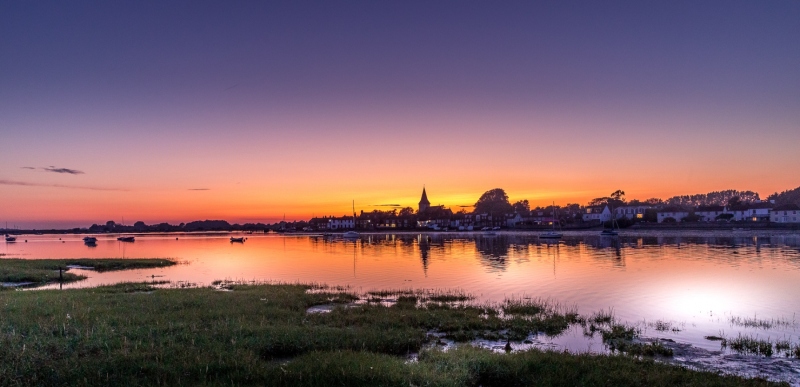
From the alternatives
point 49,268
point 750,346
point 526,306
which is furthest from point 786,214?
point 49,268

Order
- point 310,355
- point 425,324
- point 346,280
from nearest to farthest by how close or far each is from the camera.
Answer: point 310,355, point 425,324, point 346,280

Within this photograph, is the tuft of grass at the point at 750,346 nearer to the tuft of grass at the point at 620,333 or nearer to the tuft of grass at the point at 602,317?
the tuft of grass at the point at 620,333

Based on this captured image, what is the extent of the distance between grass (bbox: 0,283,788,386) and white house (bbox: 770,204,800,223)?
175 meters

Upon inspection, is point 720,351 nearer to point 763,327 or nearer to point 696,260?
point 763,327

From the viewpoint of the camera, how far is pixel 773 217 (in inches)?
6152

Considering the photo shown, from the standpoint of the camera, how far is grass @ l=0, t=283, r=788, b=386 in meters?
10.5

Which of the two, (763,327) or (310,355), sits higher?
(310,355)

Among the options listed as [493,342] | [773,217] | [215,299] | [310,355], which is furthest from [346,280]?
[773,217]

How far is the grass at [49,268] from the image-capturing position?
38.3 m

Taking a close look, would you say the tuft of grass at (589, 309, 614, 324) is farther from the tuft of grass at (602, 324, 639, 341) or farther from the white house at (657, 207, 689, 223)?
the white house at (657, 207, 689, 223)

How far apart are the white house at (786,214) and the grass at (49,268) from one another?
180 m

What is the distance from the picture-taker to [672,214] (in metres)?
189

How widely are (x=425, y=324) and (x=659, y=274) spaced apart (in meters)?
30.7

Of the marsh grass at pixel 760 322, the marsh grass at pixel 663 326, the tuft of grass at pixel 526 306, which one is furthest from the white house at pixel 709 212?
the marsh grass at pixel 663 326
